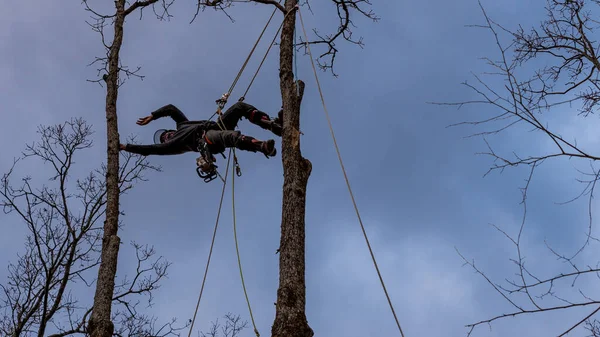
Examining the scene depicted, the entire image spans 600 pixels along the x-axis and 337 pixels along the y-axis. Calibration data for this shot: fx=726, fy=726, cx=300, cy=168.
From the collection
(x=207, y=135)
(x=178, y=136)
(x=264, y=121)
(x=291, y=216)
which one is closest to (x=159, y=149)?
(x=178, y=136)

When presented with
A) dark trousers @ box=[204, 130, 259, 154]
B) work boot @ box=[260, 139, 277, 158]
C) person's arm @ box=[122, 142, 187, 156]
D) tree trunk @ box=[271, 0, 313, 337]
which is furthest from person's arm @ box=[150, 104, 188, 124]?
tree trunk @ box=[271, 0, 313, 337]

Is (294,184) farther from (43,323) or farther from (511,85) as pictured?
(43,323)

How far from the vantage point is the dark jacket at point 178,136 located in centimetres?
788

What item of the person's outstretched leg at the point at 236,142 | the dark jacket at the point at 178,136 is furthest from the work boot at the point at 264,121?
the dark jacket at the point at 178,136

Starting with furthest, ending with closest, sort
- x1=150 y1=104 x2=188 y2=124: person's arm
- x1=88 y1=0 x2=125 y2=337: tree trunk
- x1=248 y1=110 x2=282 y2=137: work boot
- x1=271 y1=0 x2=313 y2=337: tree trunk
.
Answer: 1. x1=150 y1=104 x2=188 y2=124: person's arm
2. x1=248 y1=110 x2=282 y2=137: work boot
3. x1=88 y1=0 x2=125 y2=337: tree trunk
4. x1=271 y1=0 x2=313 y2=337: tree trunk

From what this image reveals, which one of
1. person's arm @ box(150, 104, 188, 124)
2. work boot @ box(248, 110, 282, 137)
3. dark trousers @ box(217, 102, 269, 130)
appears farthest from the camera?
person's arm @ box(150, 104, 188, 124)

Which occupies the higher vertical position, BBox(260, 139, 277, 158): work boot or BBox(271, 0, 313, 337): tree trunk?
BBox(260, 139, 277, 158): work boot

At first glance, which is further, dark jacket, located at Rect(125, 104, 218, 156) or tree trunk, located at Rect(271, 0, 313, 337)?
dark jacket, located at Rect(125, 104, 218, 156)

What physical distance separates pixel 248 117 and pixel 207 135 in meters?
0.58

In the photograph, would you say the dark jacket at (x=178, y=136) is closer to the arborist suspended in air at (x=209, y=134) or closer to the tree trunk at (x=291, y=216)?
the arborist suspended in air at (x=209, y=134)

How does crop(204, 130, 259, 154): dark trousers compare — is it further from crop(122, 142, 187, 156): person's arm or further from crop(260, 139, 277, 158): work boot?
crop(122, 142, 187, 156): person's arm

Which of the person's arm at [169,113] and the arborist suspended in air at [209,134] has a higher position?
the person's arm at [169,113]

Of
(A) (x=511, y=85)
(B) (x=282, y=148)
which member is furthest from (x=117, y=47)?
(A) (x=511, y=85)

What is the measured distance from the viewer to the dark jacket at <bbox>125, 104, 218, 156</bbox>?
25.9 feet
